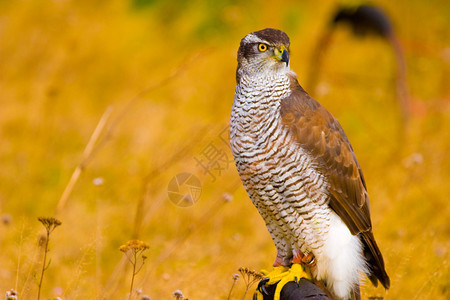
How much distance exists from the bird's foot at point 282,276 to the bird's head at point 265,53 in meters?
0.91

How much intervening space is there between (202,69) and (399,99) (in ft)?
8.05

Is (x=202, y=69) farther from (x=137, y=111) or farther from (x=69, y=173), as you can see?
(x=69, y=173)

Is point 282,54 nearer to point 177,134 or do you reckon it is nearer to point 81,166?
point 81,166

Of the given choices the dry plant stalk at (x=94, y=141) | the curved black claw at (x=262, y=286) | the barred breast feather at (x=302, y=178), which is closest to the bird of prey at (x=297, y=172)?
the barred breast feather at (x=302, y=178)

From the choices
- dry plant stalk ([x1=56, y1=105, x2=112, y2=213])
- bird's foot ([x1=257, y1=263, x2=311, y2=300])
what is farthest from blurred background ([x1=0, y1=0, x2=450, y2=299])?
bird's foot ([x1=257, y1=263, x2=311, y2=300])

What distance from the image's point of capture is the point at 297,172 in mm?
2686

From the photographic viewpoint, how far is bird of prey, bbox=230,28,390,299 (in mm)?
2639

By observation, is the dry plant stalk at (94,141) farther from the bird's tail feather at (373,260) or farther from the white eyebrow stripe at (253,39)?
the bird's tail feather at (373,260)

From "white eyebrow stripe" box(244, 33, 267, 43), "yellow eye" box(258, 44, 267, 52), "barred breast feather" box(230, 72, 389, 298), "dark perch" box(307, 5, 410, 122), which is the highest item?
"dark perch" box(307, 5, 410, 122)

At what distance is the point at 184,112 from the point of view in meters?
7.12

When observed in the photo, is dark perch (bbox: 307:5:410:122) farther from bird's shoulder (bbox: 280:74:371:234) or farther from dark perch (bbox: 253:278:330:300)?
dark perch (bbox: 253:278:330:300)

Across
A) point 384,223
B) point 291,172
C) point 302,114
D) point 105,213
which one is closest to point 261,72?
point 302,114

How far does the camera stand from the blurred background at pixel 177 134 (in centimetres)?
367

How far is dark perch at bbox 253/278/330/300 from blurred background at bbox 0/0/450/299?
60 cm
